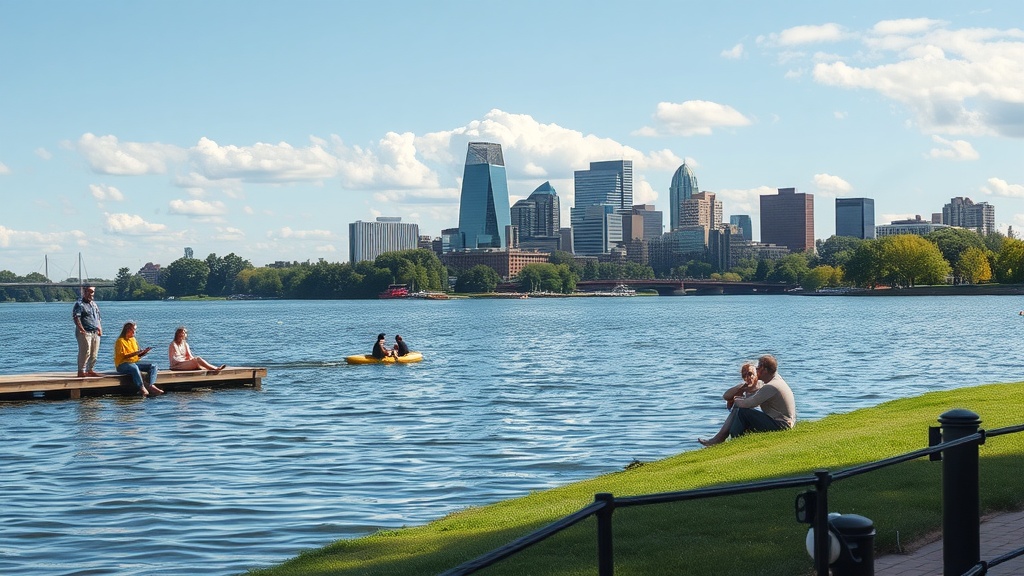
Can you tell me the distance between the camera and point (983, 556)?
9102mm

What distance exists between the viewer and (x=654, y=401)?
1255 inches

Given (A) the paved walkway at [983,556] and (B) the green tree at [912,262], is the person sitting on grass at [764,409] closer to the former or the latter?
(A) the paved walkway at [983,556]

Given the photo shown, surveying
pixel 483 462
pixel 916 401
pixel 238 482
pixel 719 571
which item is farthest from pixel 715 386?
pixel 719 571

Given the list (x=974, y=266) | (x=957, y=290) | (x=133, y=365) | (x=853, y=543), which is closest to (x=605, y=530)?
(x=853, y=543)

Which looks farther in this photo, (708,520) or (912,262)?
(912,262)

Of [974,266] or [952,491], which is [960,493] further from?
[974,266]

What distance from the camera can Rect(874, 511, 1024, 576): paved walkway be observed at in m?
8.82

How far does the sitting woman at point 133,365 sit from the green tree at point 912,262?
173 metres

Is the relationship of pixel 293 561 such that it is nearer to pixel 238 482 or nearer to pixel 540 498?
pixel 540 498

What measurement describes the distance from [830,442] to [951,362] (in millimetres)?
32221

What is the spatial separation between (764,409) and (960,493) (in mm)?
11958

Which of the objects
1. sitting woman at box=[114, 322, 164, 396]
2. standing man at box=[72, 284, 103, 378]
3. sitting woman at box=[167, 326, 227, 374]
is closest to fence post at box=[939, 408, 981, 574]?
standing man at box=[72, 284, 103, 378]

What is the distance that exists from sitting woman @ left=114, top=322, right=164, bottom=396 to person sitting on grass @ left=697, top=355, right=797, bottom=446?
19.7 metres

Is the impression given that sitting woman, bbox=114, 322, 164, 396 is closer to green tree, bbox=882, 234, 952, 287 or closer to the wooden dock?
the wooden dock
